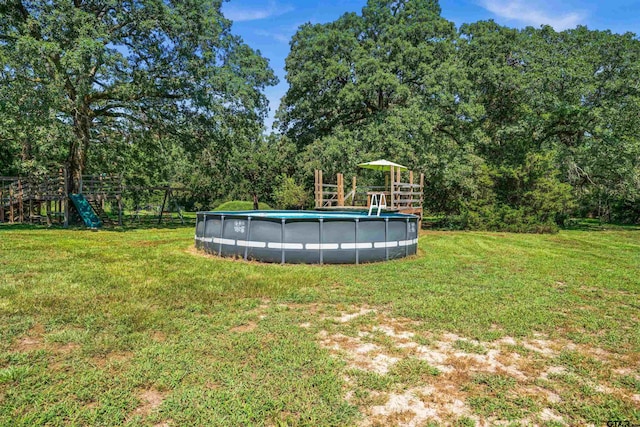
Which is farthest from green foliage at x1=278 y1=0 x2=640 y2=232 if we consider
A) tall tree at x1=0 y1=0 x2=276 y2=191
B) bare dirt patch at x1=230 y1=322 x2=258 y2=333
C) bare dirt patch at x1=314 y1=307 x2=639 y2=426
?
bare dirt patch at x1=230 y1=322 x2=258 y2=333

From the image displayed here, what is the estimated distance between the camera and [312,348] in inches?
162

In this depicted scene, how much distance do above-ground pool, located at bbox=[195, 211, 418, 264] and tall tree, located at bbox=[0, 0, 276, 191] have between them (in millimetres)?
10245

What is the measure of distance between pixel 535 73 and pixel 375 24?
34.3 ft

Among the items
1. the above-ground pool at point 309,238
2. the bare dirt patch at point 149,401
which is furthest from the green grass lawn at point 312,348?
the above-ground pool at point 309,238

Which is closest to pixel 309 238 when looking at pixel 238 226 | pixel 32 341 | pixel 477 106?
pixel 238 226

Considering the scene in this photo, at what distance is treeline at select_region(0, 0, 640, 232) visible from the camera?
16.4 meters

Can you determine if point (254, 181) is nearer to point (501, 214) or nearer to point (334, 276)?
point (501, 214)

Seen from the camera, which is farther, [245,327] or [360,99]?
[360,99]

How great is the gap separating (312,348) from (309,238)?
5224 millimetres

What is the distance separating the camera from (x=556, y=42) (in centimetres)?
2497

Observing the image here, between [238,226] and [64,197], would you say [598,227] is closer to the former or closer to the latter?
[238,226]

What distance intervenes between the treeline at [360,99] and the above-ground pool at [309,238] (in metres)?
10.2

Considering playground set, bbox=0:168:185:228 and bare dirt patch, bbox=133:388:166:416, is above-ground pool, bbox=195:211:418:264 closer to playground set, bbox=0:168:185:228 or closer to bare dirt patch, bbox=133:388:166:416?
bare dirt patch, bbox=133:388:166:416

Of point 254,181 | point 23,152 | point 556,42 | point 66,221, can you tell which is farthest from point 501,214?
point 23,152
